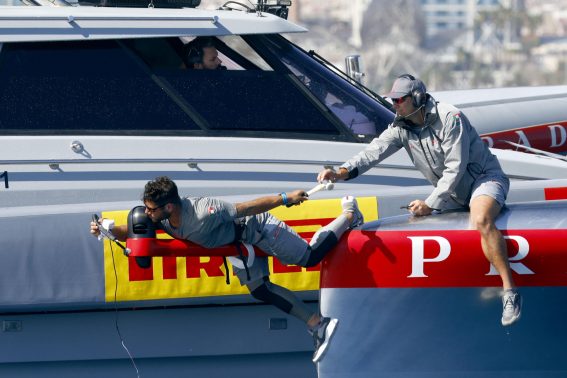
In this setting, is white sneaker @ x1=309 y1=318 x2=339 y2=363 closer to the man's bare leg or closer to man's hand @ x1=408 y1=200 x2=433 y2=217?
man's hand @ x1=408 y1=200 x2=433 y2=217

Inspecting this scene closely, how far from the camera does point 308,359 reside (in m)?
7.64

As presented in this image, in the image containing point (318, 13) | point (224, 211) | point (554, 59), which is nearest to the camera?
point (224, 211)

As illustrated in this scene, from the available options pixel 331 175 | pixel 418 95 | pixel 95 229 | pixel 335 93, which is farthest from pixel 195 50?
pixel 418 95

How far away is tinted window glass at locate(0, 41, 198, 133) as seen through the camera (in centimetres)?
771

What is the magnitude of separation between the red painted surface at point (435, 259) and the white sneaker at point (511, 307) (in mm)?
87

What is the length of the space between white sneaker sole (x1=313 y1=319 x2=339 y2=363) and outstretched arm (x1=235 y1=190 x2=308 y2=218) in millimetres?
767

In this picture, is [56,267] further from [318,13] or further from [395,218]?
[318,13]

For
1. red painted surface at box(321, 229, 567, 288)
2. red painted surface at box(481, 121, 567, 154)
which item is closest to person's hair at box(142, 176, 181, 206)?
red painted surface at box(321, 229, 567, 288)

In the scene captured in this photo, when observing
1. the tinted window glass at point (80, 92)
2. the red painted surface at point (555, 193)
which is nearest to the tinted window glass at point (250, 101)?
the tinted window glass at point (80, 92)

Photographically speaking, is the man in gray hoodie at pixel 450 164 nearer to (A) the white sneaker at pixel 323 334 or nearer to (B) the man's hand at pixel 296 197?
(B) the man's hand at pixel 296 197

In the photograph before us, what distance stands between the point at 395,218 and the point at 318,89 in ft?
4.70

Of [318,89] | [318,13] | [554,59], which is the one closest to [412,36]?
[554,59]

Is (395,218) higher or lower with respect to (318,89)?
lower

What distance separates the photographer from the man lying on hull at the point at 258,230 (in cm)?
661
